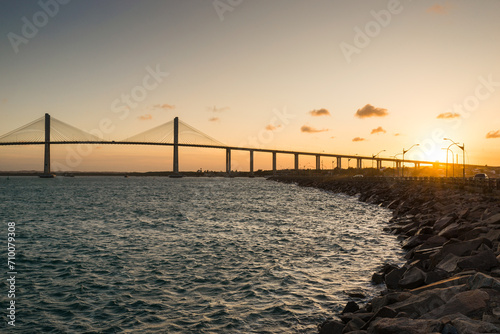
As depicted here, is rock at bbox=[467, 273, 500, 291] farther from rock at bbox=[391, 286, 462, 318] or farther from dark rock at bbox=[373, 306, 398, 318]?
dark rock at bbox=[373, 306, 398, 318]

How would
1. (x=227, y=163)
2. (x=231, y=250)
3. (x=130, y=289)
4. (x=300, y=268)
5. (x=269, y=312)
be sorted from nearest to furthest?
(x=269, y=312), (x=130, y=289), (x=300, y=268), (x=231, y=250), (x=227, y=163)

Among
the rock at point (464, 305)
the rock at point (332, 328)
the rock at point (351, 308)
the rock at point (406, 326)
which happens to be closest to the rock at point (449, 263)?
the rock at point (351, 308)

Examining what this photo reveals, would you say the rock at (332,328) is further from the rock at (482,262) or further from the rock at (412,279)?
the rock at (482,262)

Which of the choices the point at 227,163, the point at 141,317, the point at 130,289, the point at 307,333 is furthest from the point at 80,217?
the point at 227,163

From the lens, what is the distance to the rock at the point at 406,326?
5.24 metres

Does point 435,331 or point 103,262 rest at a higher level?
point 435,331

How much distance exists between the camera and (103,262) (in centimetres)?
1345

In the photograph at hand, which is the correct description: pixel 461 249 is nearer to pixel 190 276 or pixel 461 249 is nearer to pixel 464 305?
pixel 464 305

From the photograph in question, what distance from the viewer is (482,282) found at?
6.46 meters

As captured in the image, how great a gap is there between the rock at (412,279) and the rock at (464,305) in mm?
2315

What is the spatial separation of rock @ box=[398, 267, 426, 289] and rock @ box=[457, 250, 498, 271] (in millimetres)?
1014

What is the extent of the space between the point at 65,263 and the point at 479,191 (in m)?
29.3

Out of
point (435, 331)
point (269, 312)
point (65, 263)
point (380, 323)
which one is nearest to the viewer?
point (435, 331)

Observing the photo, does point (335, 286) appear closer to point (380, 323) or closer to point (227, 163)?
point (380, 323)
